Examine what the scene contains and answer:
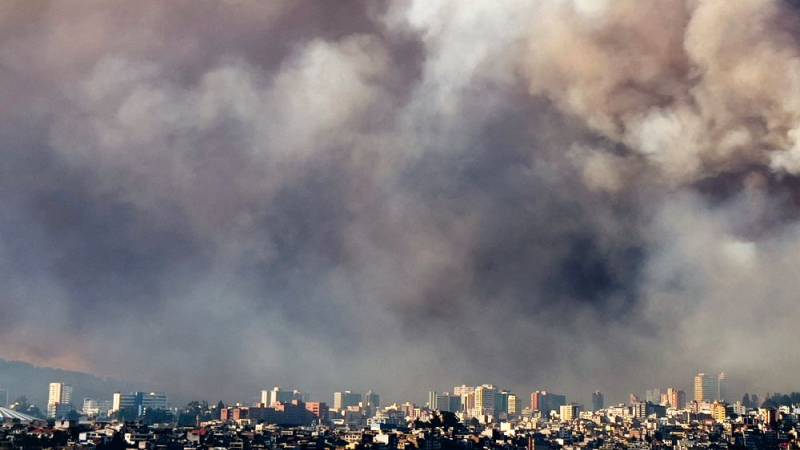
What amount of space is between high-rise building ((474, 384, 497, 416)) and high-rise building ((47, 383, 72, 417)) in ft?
110

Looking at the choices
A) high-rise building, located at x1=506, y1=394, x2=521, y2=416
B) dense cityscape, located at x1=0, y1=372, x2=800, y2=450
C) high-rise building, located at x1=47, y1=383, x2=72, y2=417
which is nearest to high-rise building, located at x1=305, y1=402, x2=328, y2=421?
dense cityscape, located at x1=0, y1=372, x2=800, y2=450

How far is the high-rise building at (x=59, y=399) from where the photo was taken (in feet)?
318

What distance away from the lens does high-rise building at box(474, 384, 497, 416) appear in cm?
8844

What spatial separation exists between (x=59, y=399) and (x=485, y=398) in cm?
4087

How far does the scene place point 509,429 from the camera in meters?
60.3

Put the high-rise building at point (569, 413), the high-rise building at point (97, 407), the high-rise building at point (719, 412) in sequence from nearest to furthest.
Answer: the high-rise building at point (719, 412) → the high-rise building at point (569, 413) → the high-rise building at point (97, 407)

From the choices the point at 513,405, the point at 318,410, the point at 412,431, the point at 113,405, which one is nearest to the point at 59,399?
the point at 113,405

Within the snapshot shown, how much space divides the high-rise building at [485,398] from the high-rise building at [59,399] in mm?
33449

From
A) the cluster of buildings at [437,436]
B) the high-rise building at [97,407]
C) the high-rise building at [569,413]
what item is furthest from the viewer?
the high-rise building at [97,407]

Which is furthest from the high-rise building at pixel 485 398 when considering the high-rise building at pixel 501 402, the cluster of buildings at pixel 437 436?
the cluster of buildings at pixel 437 436

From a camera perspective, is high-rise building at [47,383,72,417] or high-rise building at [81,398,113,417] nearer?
high-rise building at [47,383,72,417]

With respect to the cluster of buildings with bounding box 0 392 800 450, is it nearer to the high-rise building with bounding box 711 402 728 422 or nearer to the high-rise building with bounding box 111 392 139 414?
the high-rise building with bounding box 711 402 728 422

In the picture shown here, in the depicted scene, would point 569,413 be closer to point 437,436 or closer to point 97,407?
point 437,436

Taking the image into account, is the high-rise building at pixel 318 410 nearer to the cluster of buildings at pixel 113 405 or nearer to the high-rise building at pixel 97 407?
the cluster of buildings at pixel 113 405
